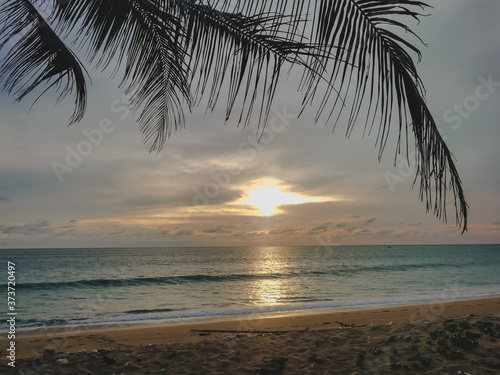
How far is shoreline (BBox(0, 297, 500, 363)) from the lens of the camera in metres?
9.12

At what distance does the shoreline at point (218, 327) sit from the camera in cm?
912

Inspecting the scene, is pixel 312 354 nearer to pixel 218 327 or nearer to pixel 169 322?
pixel 218 327

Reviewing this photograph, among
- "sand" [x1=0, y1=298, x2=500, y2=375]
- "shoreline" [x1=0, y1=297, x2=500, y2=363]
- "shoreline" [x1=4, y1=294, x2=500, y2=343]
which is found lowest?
"shoreline" [x1=4, y1=294, x2=500, y2=343]

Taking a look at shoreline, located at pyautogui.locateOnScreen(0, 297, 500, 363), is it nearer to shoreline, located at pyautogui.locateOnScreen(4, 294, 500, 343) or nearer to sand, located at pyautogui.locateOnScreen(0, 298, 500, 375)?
shoreline, located at pyautogui.locateOnScreen(4, 294, 500, 343)

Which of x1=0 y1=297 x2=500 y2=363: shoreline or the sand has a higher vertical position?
the sand

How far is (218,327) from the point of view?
36.8 feet

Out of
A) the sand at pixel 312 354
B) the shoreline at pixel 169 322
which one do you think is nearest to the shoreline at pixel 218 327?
the shoreline at pixel 169 322

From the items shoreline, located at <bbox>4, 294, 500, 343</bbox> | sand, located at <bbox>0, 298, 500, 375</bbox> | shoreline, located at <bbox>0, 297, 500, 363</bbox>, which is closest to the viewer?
sand, located at <bbox>0, 298, 500, 375</bbox>

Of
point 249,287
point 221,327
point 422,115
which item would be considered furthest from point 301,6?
point 249,287

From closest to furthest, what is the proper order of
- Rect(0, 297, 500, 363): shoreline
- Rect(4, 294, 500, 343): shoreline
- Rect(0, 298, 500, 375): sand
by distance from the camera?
Rect(0, 298, 500, 375): sand
Rect(0, 297, 500, 363): shoreline
Rect(4, 294, 500, 343): shoreline

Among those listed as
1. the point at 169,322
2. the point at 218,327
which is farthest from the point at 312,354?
the point at 169,322

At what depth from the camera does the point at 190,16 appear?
75.3 inches

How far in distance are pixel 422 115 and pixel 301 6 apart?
2.04 ft

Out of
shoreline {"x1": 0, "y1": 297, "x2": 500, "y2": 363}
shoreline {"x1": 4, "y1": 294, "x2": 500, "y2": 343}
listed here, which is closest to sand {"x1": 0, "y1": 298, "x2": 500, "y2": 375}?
shoreline {"x1": 0, "y1": 297, "x2": 500, "y2": 363}
